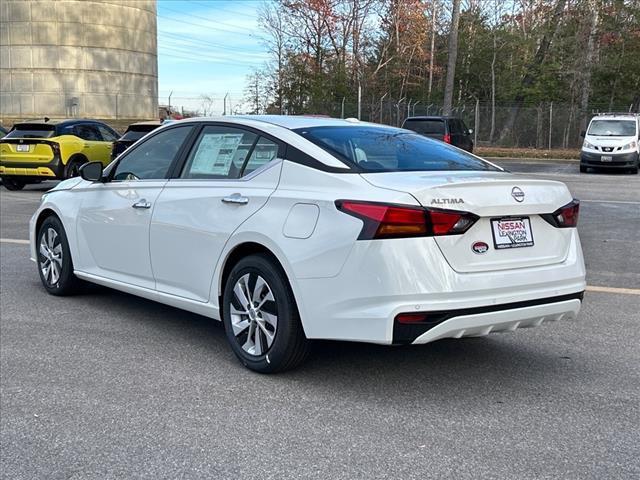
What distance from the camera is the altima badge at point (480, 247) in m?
3.98

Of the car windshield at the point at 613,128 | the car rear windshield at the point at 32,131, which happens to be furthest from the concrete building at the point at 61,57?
Answer: the car windshield at the point at 613,128

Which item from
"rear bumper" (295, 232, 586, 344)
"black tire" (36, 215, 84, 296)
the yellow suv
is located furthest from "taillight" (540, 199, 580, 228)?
the yellow suv

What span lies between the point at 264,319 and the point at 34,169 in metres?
13.1

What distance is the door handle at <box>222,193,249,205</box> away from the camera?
15.0ft

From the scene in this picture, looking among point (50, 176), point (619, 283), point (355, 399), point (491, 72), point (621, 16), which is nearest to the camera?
point (355, 399)

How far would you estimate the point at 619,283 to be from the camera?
7227mm

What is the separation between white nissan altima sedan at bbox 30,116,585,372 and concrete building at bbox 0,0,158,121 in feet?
138

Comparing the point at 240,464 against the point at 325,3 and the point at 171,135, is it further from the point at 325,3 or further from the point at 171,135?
the point at 325,3

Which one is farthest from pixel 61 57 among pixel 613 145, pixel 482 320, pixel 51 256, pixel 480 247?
pixel 482 320

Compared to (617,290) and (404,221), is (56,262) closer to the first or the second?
(404,221)

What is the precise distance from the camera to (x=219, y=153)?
5.07 m

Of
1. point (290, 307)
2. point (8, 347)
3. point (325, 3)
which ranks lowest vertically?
point (8, 347)

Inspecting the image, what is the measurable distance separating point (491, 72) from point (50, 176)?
3364 cm

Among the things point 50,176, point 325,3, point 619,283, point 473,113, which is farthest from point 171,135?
point 325,3
